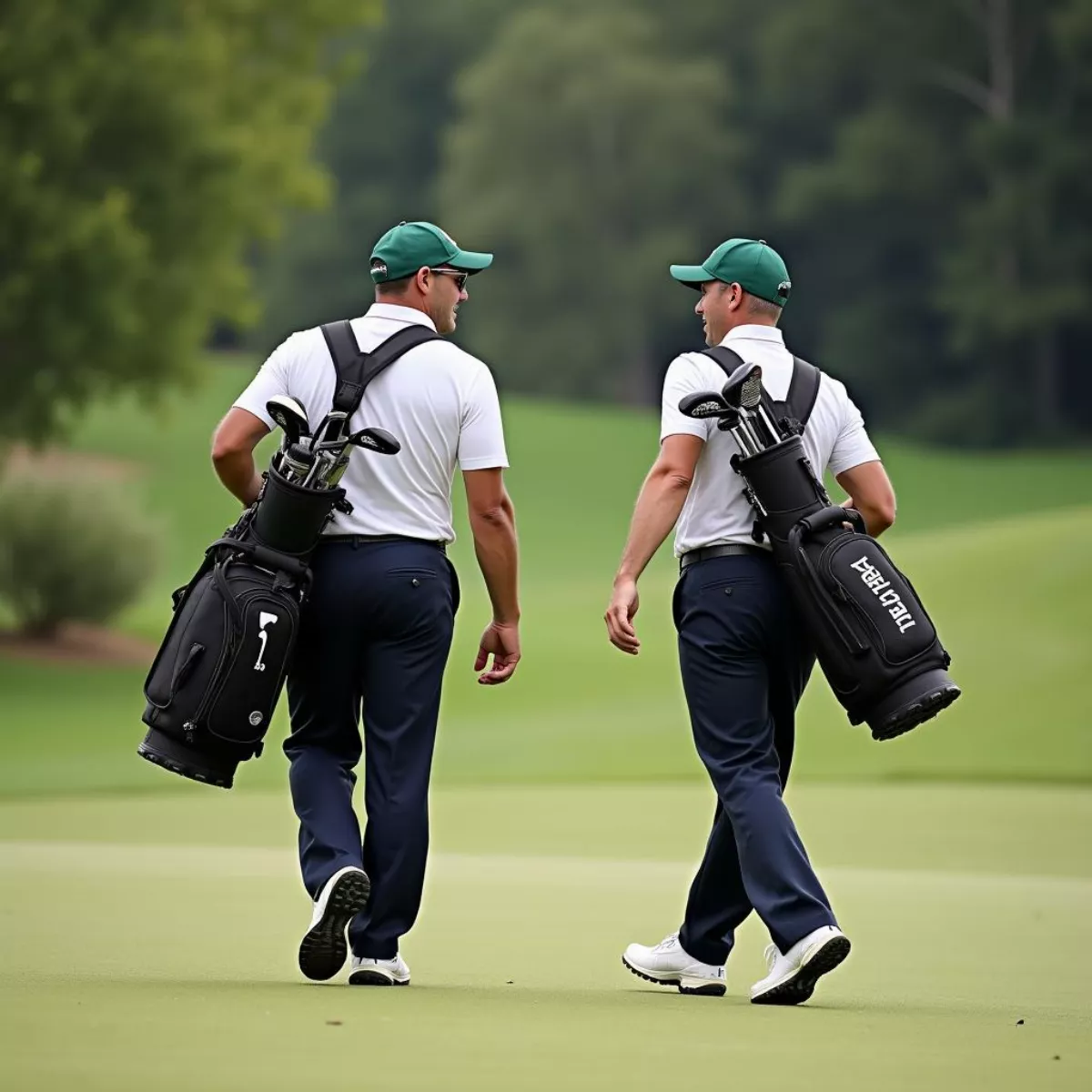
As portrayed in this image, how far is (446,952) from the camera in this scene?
313 inches

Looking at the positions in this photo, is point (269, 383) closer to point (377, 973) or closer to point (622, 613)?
point (622, 613)

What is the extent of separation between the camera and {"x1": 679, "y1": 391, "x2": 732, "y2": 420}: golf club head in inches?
268

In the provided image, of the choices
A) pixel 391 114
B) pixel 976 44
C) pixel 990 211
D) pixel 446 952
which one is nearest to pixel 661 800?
pixel 446 952

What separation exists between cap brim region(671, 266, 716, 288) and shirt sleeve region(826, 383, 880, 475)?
1.73 ft

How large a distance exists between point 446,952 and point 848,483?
2074 millimetres

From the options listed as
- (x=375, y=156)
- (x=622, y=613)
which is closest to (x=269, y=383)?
(x=622, y=613)

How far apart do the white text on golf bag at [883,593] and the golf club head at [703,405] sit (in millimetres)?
578

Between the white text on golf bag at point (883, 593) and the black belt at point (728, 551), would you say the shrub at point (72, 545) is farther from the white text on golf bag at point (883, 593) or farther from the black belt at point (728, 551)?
the white text on golf bag at point (883, 593)

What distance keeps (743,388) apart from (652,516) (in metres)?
0.44

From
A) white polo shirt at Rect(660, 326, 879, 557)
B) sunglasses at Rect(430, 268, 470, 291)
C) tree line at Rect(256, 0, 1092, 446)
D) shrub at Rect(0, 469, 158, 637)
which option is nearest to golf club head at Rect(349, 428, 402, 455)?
sunglasses at Rect(430, 268, 470, 291)

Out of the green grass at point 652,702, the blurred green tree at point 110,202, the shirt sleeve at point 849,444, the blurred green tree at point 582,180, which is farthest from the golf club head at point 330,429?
the blurred green tree at point 582,180

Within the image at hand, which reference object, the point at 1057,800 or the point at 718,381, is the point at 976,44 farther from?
the point at 718,381

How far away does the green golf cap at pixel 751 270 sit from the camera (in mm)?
7129

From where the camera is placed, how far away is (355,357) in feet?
22.9
